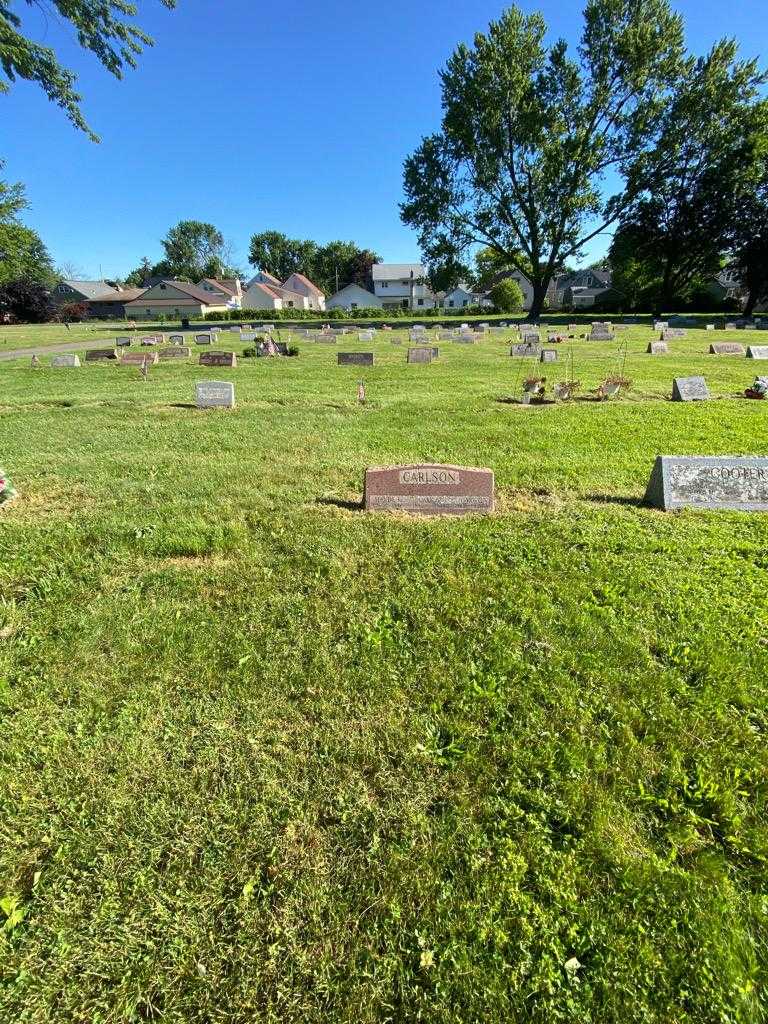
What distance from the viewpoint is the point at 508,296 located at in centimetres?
6450

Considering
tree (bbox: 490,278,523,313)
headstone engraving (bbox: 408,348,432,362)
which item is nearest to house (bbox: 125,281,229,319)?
tree (bbox: 490,278,523,313)

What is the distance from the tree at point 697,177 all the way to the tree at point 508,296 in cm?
1652

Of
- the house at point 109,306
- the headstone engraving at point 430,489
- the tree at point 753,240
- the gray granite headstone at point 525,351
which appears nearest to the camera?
the headstone engraving at point 430,489

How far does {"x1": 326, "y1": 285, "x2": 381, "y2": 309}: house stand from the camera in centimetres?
7700

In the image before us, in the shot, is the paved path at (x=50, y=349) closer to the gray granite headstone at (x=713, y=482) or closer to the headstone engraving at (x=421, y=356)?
the headstone engraving at (x=421, y=356)

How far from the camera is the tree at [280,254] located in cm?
9850

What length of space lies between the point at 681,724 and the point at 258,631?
8.61 ft

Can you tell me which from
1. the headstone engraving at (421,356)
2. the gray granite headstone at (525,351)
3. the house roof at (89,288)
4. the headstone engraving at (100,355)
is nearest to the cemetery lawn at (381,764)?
the headstone engraving at (421,356)

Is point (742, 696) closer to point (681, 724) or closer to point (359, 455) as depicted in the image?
point (681, 724)

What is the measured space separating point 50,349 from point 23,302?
39.0 meters

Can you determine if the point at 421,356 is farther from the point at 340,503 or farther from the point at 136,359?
the point at 340,503

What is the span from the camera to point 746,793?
90.7 inches

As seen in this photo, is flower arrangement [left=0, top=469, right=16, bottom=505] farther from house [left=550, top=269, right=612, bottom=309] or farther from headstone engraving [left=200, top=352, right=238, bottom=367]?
house [left=550, top=269, right=612, bottom=309]

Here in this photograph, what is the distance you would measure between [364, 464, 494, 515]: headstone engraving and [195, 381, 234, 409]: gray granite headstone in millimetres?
6631
